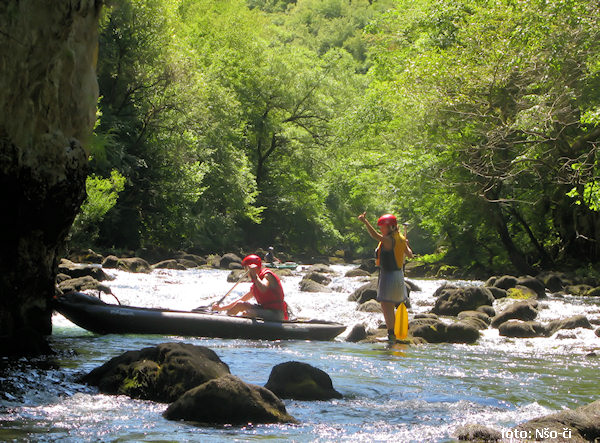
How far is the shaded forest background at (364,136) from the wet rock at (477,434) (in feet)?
25.9

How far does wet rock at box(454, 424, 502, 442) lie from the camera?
4676 mm

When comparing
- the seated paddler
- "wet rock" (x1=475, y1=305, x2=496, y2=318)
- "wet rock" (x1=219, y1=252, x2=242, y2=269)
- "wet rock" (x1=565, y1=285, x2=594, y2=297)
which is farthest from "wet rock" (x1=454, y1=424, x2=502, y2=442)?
"wet rock" (x1=219, y1=252, x2=242, y2=269)

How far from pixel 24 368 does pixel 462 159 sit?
16040mm

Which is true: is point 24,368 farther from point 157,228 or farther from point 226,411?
point 157,228

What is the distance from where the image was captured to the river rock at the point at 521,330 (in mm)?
10633

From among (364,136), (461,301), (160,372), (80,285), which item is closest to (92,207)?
(80,285)

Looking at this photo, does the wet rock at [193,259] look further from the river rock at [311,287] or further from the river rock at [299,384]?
the river rock at [299,384]

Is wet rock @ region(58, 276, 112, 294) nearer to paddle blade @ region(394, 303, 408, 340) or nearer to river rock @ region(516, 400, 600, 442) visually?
paddle blade @ region(394, 303, 408, 340)

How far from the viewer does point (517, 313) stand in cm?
1200

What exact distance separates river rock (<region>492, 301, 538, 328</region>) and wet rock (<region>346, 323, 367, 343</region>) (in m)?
2.52

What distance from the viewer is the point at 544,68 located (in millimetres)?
16328

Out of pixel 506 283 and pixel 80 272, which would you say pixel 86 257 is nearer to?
pixel 80 272

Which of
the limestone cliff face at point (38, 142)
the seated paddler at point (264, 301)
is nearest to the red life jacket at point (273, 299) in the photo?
the seated paddler at point (264, 301)

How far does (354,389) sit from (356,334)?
12.0 feet
